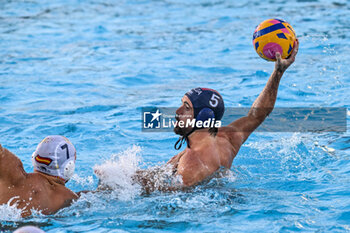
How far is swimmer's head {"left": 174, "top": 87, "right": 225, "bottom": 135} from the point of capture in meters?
4.78

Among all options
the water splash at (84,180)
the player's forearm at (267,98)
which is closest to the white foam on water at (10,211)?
the water splash at (84,180)

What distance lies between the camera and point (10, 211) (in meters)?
4.31

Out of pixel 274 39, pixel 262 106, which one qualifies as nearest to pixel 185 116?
pixel 262 106

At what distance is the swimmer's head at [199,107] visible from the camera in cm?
478

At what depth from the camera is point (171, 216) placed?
15.3 feet

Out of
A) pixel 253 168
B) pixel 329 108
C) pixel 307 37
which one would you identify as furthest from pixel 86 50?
pixel 253 168

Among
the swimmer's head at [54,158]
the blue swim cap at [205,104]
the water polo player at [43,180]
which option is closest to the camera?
the water polo player at [43,180]

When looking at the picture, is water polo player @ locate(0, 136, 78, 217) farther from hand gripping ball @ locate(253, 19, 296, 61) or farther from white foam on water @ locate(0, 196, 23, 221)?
hand gripping ball @ locate(253, 19, 296, 61)

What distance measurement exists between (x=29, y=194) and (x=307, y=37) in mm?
10022

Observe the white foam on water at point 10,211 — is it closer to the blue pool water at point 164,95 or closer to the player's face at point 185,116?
the blue pool water at point 164,95

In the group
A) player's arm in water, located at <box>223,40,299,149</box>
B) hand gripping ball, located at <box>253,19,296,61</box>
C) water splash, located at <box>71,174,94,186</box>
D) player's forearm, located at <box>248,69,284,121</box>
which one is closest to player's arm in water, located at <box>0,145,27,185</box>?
water splash, located at <box>71,174,94,186</box>

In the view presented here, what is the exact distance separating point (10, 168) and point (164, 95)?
558 cm

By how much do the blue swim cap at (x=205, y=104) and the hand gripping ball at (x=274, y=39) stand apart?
2.30 ft

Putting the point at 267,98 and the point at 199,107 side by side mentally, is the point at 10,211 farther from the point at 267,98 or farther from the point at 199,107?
the point at 267,98
